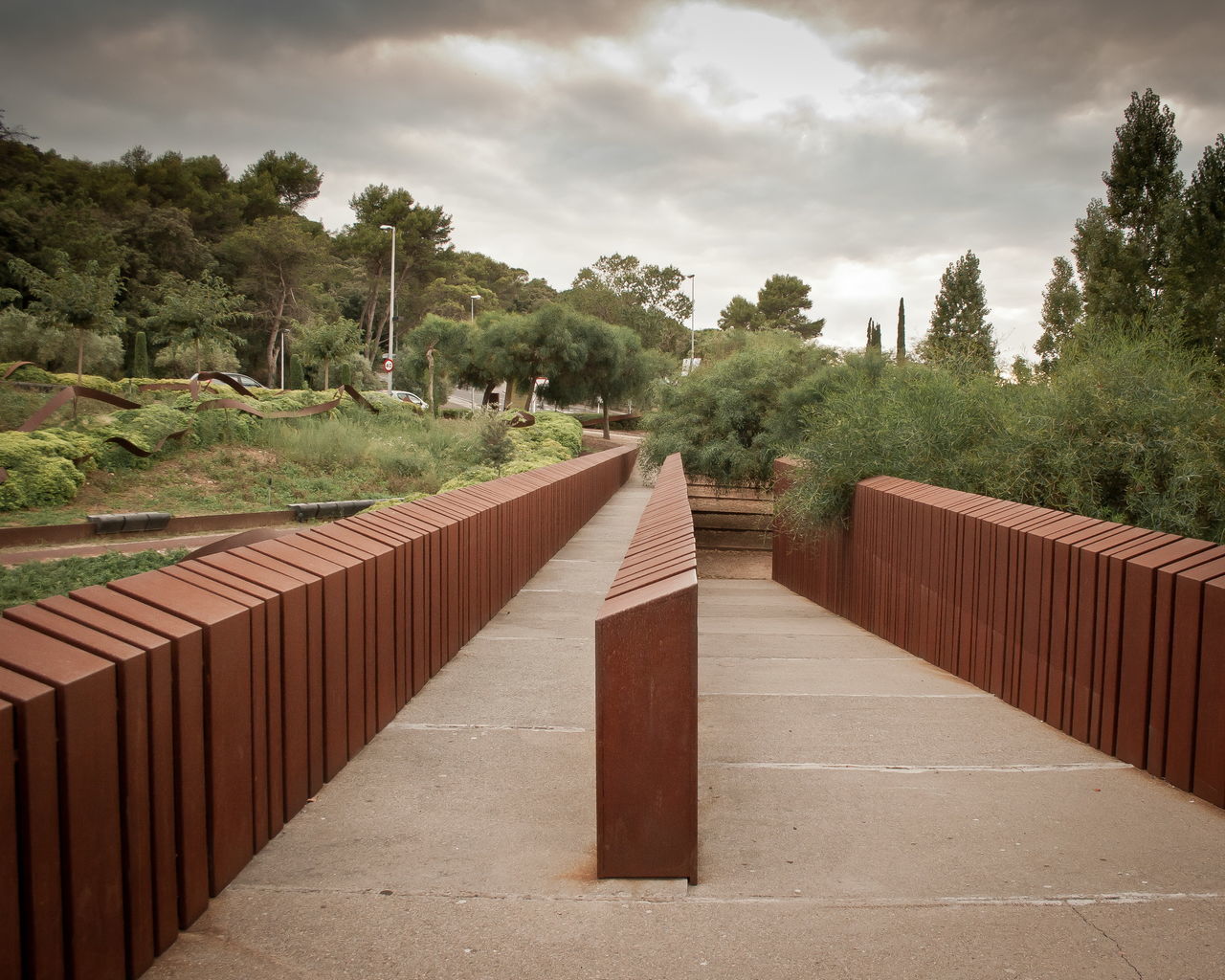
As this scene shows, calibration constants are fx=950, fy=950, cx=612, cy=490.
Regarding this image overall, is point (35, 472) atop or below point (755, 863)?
atop

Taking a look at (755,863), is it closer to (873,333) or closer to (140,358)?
(873,333)

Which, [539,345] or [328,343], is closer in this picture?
[328,343]

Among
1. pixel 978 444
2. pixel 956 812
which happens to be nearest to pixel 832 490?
pixel 978 444

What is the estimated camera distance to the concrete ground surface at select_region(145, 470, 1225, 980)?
2.59 metres

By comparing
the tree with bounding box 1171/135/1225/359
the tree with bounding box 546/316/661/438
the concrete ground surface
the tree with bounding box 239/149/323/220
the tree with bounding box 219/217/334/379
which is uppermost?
the tree with bounding box 239/149/323/220

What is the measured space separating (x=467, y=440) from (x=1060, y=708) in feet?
51.9

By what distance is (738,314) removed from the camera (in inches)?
3487

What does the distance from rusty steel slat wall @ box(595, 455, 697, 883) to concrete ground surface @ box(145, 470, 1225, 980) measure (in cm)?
11

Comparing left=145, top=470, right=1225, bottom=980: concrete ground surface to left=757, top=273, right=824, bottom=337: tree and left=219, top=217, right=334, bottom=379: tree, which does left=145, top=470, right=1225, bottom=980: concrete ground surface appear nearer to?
left=219, top=217, right=334, bottom=379: tree

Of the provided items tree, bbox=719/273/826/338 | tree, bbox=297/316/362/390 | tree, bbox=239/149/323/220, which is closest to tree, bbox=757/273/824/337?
tree, bbox=719/273/826/338

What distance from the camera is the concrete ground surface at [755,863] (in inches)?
102

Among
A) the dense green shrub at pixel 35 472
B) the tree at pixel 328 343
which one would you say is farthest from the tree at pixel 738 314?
the dense green shrub at pixel 35 472

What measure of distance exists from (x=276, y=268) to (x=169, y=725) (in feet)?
177

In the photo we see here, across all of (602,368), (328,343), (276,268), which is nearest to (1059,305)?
(602,368)
